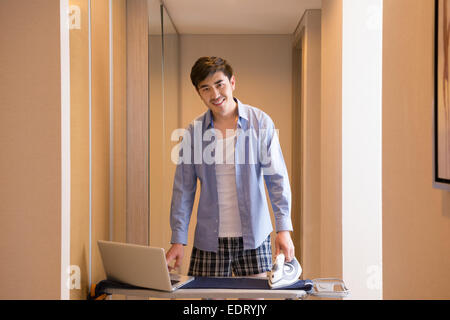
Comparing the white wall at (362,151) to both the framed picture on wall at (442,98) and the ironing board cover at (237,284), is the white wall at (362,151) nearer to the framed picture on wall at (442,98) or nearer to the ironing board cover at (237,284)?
the ironing board cover at (237,284)

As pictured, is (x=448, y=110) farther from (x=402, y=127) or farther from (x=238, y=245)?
(x=238, y=245)

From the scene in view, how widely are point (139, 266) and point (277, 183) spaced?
2.63 ft

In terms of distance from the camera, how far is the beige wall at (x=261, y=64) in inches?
89.2

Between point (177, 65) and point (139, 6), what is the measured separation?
1.22ft

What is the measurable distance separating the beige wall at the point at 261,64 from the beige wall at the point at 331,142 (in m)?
0.21

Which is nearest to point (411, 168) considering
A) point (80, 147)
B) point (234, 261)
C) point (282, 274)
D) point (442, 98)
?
point (442, 98)

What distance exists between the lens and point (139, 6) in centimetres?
228

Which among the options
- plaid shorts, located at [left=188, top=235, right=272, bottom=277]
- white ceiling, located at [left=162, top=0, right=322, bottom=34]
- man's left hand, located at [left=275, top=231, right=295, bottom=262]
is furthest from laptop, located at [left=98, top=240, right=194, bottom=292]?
white ceiling, located at [left=162, top=0, right=322, bottom=34]

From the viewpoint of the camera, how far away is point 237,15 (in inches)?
91.8

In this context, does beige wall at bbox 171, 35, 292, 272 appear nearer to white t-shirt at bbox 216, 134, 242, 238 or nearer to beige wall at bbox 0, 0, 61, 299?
white t-shirt at bbox 216, 134, 242, 238

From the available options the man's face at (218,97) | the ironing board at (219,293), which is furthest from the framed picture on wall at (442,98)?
the man's face at (218,97)

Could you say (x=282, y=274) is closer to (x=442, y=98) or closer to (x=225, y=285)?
(x=225, y=285)

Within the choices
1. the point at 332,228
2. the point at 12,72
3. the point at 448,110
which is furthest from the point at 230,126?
the point at 448,110

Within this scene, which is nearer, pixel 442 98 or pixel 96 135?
pixel 442 98
